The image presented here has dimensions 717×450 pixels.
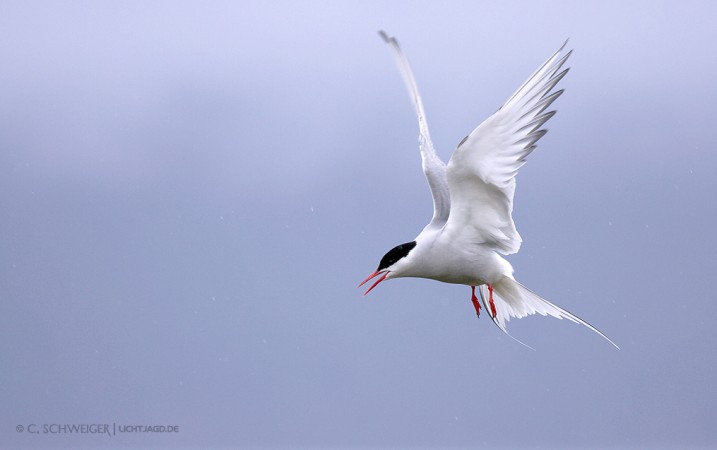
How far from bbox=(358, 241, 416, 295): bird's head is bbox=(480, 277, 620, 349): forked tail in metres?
0.69

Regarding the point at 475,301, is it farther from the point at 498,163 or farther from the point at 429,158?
the point at 498,163

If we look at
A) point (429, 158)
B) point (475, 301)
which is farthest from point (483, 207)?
Result: point (475, 301)

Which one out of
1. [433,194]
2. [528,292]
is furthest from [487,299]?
[433,194]

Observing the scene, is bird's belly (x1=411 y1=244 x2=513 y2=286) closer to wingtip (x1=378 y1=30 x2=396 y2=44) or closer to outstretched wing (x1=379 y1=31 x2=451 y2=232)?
outstretched wing (x1=379 y1=31 x2=451 y2=232)

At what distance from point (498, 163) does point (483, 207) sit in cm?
37

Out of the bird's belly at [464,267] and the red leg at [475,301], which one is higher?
the bird's belly at [464,267]

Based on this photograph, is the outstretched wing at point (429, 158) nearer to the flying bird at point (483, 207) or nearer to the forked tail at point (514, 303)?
the flying bird at point (483, 207)

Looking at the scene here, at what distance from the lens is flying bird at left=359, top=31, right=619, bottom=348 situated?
13.7ft

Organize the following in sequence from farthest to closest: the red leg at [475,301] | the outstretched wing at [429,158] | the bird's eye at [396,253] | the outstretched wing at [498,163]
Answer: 1. the red leg at [475,301]
2. the outstretched wing at [429,158]
3. the bird's eye at [396,253]
4. the outstretched wing at [498,163]

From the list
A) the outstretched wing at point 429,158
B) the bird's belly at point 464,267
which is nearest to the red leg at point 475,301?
the bird's belly at point 464,267

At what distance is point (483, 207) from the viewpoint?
4676 mm

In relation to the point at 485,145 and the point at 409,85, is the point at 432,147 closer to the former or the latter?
the point at 409,85

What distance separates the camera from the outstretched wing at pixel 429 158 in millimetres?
5109

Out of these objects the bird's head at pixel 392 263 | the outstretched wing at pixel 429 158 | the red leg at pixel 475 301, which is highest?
the outstretched wing at pixel 429 158
